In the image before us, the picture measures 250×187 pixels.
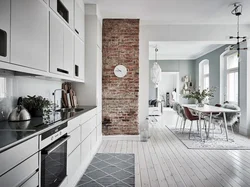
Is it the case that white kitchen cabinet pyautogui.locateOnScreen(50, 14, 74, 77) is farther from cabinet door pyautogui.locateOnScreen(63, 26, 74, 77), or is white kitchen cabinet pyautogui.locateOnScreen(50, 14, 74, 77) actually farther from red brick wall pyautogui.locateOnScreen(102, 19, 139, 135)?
red brick wall pyautogui.locateOnScreen(102, 19, 139, 135)

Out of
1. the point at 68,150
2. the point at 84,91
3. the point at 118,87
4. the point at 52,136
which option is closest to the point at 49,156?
the point at 52,136

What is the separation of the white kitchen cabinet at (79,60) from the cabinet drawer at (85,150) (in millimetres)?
1160

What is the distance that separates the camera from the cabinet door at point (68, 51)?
288 cm

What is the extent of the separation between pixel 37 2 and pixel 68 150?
5.33ft

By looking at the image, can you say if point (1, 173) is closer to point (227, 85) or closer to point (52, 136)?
point (52, 136)

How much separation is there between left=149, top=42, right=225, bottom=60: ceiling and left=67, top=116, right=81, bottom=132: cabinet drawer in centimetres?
580

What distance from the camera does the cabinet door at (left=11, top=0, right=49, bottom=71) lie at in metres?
1.67

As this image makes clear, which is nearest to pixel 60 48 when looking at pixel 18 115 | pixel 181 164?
pixel 18 115

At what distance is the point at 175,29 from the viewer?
5.33 m

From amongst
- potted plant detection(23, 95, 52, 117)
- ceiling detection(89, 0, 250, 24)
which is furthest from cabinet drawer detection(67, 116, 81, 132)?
ceiling detection(89, 0, 250, 24)

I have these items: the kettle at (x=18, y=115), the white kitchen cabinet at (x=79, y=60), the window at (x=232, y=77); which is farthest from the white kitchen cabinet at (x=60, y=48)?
the window at (x=232, y=77)

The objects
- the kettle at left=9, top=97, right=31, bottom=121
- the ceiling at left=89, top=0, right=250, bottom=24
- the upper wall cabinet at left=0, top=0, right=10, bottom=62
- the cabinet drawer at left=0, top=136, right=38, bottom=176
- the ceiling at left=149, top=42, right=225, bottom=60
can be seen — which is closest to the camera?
the cabinet drawer at left=0, top=136, right=38, bottom=176

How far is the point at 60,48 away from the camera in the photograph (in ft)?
8.90

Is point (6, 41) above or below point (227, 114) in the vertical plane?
above
